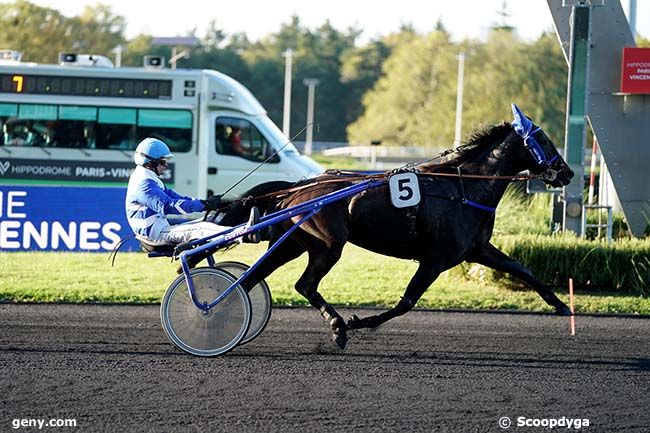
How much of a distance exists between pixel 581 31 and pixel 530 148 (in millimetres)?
4840

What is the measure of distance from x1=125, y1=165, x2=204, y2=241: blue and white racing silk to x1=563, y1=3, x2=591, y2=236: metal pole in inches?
242

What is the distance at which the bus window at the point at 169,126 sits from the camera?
1900 centimetres

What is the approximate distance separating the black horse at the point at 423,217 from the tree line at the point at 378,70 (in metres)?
14.1

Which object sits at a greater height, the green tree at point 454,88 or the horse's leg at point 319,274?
the green tree at point 454,88

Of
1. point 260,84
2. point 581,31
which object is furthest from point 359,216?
point 260,84

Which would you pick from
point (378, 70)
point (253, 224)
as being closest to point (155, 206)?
point (253, 224)

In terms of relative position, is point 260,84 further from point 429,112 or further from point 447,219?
point 447,219

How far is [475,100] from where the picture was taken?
5025 centimetres

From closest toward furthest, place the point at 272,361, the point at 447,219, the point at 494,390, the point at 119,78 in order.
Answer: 1. the point at 494,390
2. the point at 272,361
3. the point at 447,219
4. the point at 119,78

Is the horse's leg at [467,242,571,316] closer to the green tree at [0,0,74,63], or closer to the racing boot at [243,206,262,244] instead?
the racing boot at [243,206,262,244]

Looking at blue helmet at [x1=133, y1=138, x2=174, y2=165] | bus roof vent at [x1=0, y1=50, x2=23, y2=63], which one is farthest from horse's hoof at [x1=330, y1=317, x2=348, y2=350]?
Answer: bus roof vent at [x1=0, y1=50, x2=23, y2=63]

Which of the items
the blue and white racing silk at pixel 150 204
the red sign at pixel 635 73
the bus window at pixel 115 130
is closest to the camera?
the blue and white racing silk at pixel 150 204

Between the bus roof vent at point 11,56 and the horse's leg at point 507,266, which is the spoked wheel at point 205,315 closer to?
the horse's leg at point 507,266

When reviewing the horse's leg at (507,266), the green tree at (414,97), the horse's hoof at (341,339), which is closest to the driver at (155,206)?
the horse's hoof at (341,339)
